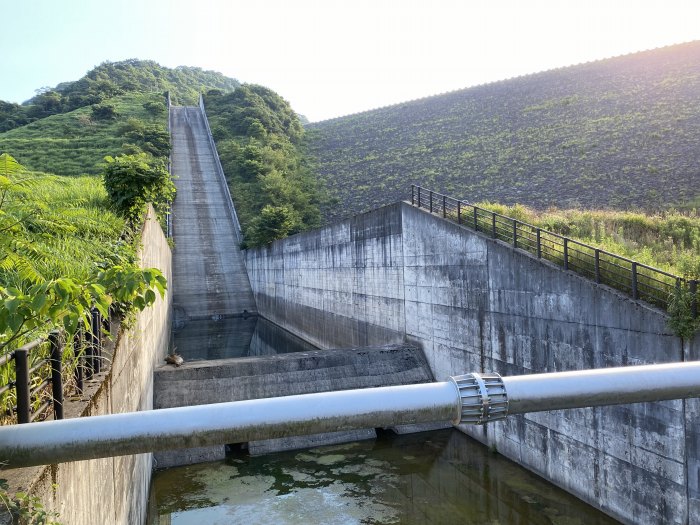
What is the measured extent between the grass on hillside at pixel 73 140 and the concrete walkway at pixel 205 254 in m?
6.17

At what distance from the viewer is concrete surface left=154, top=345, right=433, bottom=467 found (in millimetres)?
13195

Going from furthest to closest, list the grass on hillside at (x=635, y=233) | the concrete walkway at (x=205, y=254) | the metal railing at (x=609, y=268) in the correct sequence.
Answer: the concrete walkway at (x=205, y=254)
the grass on hillside at (x=635, y=233)
the metal railing at (x=609, y=268)

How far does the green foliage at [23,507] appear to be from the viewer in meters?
2.69

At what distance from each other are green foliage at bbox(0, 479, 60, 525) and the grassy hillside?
19.4 metres

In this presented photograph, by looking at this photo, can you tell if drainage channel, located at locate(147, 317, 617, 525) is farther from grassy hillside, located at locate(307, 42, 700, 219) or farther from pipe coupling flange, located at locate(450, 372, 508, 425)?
grassy hillside, located at locate(307, 42, 700, 219)

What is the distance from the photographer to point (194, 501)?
9422 millimetres

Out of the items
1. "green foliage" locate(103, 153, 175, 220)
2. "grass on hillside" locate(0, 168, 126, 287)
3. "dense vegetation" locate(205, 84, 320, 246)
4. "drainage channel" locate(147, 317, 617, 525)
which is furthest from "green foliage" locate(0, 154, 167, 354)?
"dense vegetation" locate(205, 84, 320, 246)

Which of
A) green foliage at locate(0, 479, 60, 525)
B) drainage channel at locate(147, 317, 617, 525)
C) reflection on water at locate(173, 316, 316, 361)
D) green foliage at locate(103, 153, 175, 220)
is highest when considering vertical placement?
green foliage at locate(103, 153, 175, 220)

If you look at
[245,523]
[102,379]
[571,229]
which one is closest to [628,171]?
[571,229]

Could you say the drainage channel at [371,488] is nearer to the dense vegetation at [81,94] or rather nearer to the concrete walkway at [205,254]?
the concrete walkway at [205,254]

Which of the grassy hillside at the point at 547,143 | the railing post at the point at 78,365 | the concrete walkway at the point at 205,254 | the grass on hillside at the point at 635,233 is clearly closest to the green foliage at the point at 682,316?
the grass on hillside at the point at 635,233

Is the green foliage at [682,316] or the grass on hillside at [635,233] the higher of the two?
the grass on hillside at [635,233]

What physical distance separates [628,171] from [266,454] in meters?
18.9

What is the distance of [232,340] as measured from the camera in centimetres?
2580
